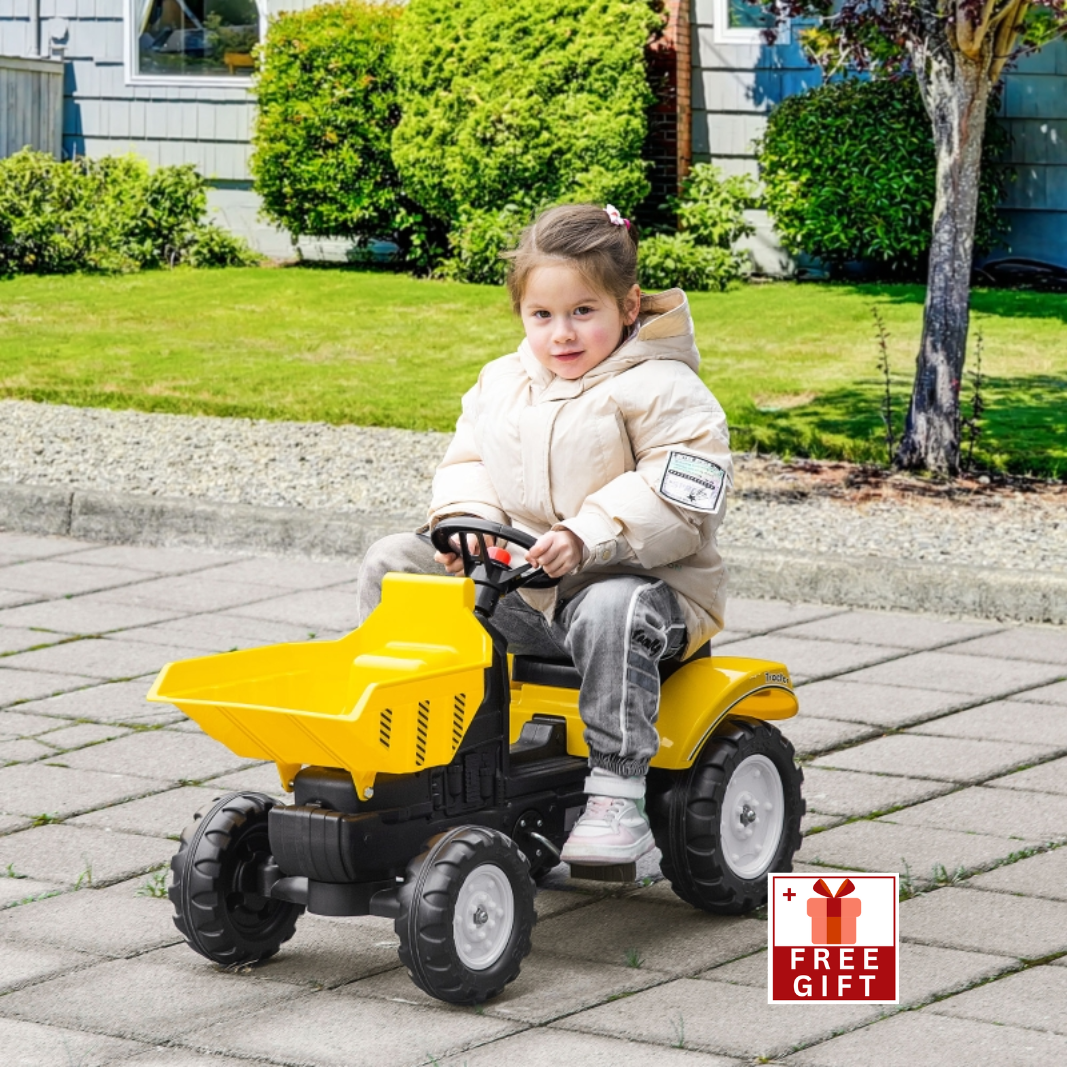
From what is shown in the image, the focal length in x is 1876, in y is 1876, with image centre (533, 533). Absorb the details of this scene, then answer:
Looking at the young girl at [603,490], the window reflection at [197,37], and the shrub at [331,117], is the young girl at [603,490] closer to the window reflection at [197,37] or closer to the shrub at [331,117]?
the shrub at [331,117]

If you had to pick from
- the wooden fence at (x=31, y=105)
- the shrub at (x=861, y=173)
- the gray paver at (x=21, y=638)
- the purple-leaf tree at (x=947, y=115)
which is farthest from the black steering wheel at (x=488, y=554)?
the wooden fence at (x=31, y=105)

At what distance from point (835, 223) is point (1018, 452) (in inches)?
224

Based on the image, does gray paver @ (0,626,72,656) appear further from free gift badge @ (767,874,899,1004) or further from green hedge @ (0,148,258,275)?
green hedge @ (0,148,258,275)

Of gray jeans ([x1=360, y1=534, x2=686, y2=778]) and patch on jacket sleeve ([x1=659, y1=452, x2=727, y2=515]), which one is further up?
patch on jacket sleeve ([x1=659, y1=452, x2=727, y2=515])

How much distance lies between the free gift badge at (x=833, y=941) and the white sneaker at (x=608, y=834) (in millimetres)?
269

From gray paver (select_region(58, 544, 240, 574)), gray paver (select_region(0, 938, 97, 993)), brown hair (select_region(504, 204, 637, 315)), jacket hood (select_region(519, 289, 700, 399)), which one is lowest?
gray paver (select_region(0, 938, 97, 993))

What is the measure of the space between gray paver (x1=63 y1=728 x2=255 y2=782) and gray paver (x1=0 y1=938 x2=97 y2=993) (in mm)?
1091

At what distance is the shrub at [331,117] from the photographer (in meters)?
15.0

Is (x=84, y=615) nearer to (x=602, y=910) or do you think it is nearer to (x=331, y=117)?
(x=602, y=910)

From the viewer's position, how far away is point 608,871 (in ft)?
11.6

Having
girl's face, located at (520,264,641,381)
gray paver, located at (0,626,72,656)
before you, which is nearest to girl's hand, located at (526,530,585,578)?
girl's face, located at (520,264,641,381)

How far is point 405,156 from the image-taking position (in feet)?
47.6

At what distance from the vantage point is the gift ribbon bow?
3.44 meters

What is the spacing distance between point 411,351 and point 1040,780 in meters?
7.51
